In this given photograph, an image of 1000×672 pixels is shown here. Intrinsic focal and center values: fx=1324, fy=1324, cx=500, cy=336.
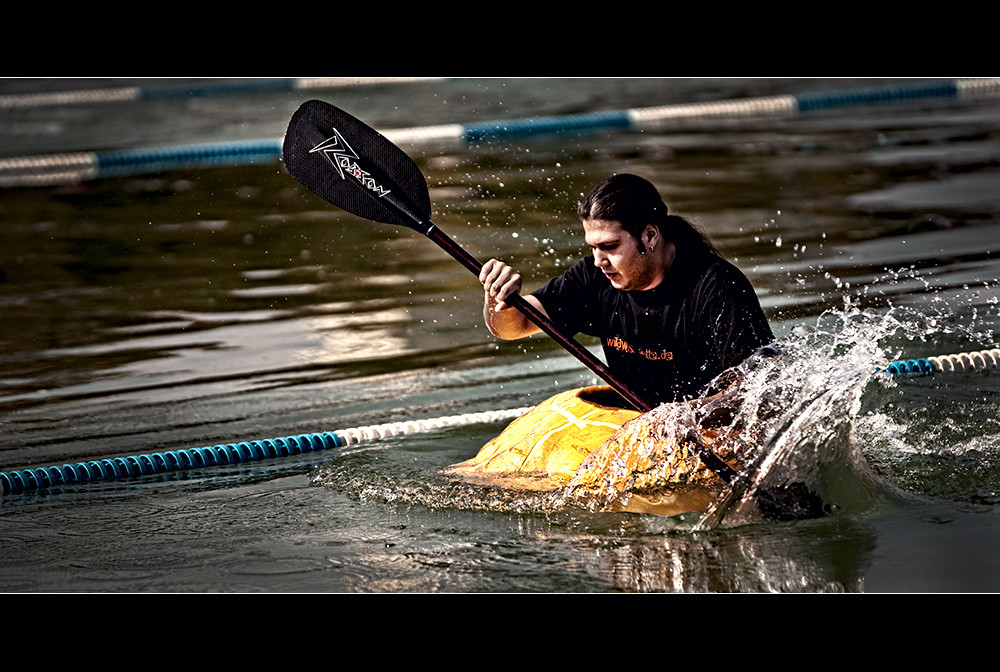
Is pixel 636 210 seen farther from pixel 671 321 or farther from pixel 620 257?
pixel 671 321

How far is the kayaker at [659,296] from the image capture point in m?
3.88

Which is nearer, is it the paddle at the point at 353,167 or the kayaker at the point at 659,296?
the kayaker at the point at 659,296

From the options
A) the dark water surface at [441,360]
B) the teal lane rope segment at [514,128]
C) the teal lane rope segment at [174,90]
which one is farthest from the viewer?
the teal lane rope segment at [174,90]

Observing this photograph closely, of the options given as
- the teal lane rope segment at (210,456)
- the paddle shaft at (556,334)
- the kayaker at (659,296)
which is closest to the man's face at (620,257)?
the kayaker at (659,296)

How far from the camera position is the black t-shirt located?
3871 mm

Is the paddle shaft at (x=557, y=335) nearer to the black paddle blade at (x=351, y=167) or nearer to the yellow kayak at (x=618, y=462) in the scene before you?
the yellow kayak at (x=618, y=462)

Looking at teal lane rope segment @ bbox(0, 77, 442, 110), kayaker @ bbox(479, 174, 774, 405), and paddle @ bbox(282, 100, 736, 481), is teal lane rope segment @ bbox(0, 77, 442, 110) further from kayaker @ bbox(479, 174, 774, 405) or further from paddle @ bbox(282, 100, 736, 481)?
kayaker @ bbox(479, 174, 774, 405)

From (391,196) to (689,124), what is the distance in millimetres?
8414

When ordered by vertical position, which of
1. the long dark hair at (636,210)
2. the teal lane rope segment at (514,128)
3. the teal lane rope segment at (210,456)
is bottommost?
the teal lane rope segment at (210,456)

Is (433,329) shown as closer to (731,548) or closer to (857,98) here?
(731,548)

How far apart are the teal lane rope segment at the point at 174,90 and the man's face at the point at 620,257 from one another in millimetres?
11976

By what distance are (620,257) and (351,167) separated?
3.08 ft

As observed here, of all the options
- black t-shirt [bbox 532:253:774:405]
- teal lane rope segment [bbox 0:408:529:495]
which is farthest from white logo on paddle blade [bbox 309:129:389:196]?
teal lane rope segment [bbox 0:408:529:495]

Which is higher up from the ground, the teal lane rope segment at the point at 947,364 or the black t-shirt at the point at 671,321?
the black t-shirt at the point at 671,321
